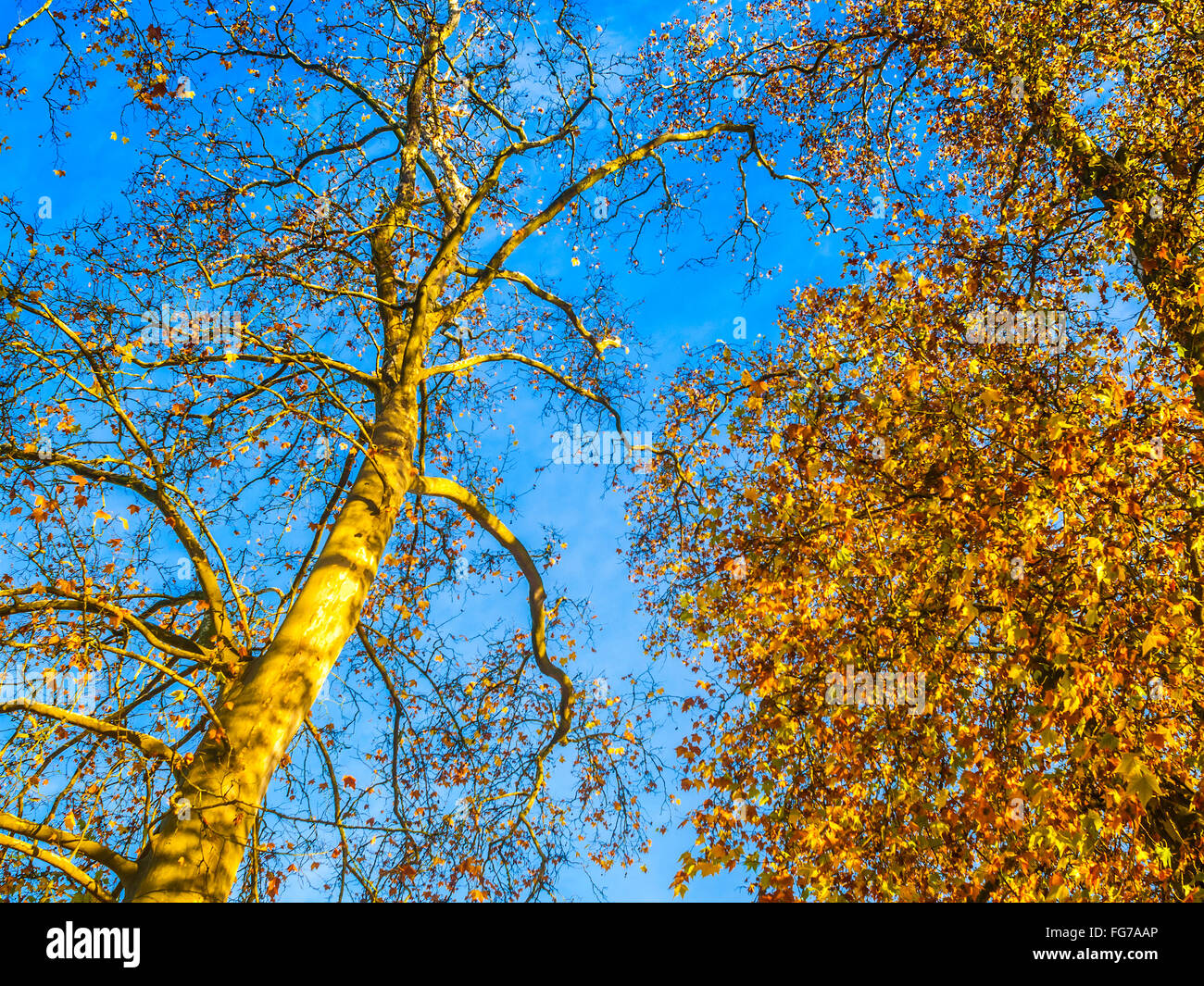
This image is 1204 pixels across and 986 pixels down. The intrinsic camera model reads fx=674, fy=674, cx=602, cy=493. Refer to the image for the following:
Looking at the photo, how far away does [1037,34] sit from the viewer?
8922 millimetres

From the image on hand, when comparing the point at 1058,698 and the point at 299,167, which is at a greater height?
the point at 299,167

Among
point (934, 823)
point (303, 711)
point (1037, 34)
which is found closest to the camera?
point (303, 711)

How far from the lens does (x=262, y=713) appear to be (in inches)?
175

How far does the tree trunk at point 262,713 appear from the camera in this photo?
3.89 m

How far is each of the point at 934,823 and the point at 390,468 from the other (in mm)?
5749

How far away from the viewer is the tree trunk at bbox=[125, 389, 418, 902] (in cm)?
389

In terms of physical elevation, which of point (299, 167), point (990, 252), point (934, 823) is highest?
point (299, 167)

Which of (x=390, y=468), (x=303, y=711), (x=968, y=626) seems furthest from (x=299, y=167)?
Result: (x=968, y=626)

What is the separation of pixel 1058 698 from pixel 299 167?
925 centimetres

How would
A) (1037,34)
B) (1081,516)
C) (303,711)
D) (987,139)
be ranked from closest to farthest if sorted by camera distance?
(303,711) < (1081,516) < (1037,34) < (987,139)

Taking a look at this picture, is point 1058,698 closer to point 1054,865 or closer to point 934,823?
point 1054,865
